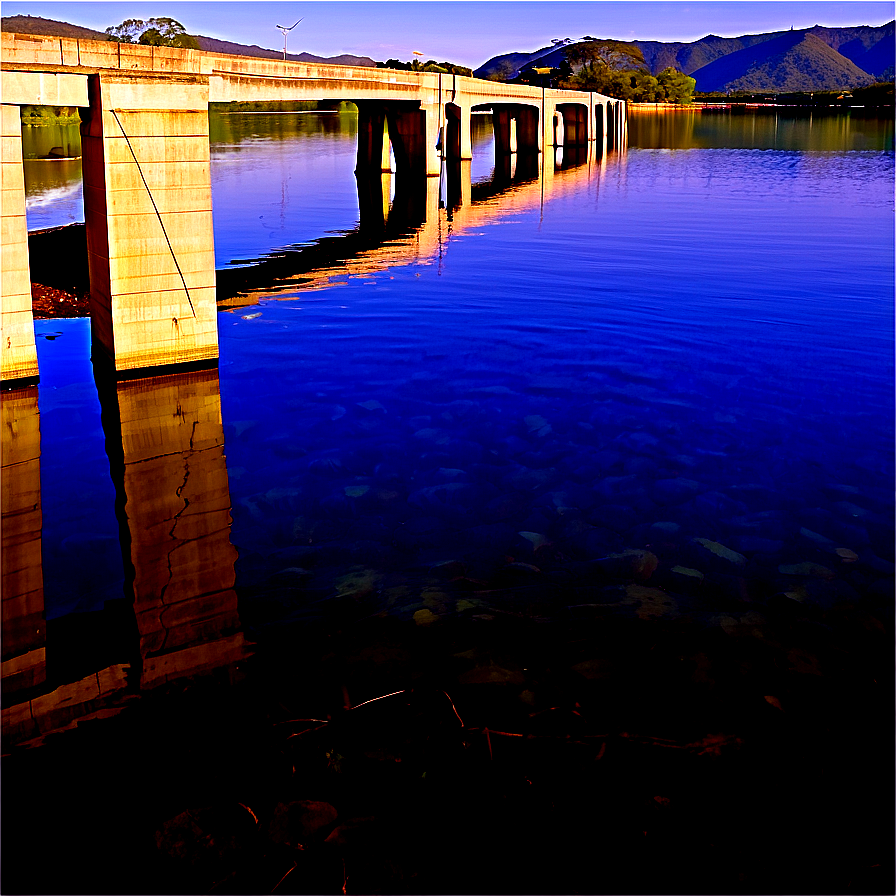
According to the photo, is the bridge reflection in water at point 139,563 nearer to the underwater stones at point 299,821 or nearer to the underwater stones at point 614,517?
the underwater stones at point 299,821

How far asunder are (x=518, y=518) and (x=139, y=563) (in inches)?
175

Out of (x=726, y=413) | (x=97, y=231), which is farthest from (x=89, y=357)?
(x=726, y=413)

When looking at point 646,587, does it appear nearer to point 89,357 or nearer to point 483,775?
point 483,775

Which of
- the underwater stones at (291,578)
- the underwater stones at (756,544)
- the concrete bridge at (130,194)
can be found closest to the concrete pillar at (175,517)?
the underwater stones at (291,578)

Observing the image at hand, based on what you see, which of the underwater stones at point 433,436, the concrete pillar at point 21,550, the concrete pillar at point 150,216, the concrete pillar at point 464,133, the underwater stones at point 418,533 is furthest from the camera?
the concrete pillar at point 464,133

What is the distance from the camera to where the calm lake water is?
26.2 ft

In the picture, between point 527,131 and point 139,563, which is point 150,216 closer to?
point 139,563

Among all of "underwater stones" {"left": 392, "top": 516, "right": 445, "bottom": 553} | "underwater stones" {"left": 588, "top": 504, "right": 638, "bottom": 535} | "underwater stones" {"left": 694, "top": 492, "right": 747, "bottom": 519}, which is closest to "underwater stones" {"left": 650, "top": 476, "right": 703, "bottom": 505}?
"underwater stones" {"left": 694, "top": 492, "right": 747, "bottom": 519}

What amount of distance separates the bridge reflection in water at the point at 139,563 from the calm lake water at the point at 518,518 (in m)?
0.05

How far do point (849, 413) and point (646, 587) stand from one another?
7.71m

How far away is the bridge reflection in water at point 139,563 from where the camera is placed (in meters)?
8.34

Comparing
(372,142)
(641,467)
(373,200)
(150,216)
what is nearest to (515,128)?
(372,142)

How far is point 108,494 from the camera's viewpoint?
12844mm

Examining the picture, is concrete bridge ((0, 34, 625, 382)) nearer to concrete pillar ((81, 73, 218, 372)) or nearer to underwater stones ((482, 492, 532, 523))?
concrete pillar ((81, 73, 218, 372))
